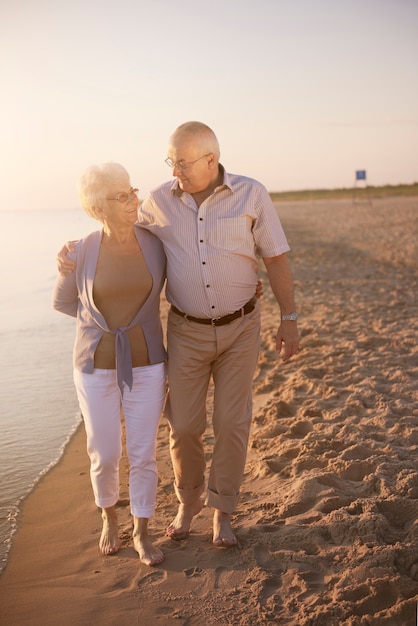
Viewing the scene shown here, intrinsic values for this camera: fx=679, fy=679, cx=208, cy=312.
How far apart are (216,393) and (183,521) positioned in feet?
2.38

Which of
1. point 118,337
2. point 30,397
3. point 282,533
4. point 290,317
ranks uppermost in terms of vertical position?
point 118,337

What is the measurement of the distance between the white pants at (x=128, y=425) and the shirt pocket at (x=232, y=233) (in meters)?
0.72

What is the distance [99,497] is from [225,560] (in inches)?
28.7

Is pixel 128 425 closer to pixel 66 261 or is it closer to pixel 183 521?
pixel 183 521

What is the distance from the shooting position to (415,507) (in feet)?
11.7

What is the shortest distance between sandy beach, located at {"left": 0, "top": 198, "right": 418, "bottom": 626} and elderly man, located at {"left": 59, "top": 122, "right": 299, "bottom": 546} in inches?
12.2

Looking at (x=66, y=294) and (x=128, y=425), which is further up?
(x=66, y=294)

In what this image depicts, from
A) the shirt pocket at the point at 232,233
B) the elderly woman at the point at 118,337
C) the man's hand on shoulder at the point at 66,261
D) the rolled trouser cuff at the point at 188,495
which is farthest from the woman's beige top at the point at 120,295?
the rolled trouser cuff at the point at 188,495

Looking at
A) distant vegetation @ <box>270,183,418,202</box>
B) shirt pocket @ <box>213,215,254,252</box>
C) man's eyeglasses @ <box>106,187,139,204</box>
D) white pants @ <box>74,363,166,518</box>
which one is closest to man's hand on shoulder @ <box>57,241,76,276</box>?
man's eyeglasses @ <box>106,187,139,204</box>

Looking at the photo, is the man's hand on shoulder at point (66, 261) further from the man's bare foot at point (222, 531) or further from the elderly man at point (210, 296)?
the man's bare foot at point (222, 531)

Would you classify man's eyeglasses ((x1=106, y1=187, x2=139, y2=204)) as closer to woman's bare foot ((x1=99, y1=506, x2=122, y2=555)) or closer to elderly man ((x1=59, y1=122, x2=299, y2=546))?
elderly man ((x1=59, y1=122, x2=299, y2=546))

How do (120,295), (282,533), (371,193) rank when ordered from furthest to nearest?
(371,193) → (282,533) → (120,295)

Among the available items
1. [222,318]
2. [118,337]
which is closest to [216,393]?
[222,318]

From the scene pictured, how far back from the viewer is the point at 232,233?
138 inches
